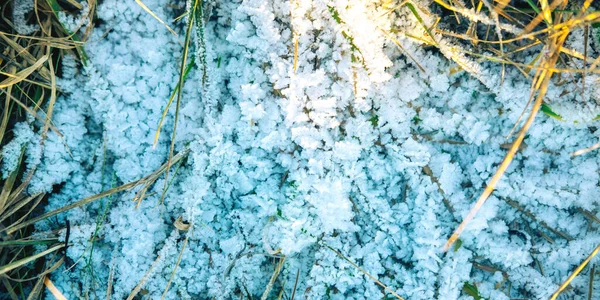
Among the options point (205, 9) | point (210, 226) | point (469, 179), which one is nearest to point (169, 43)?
point (205, 9)

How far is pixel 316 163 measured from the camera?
102 centimetres

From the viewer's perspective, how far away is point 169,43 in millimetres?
1080

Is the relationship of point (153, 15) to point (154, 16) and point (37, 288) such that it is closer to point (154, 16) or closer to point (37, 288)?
point (154, 16)

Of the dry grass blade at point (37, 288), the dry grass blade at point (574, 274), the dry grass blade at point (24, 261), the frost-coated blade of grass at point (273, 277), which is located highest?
the dry grass blade at point (574, 274)

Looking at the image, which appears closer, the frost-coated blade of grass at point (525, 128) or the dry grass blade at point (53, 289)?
the frost-coated blade of grass at point (525, 128)

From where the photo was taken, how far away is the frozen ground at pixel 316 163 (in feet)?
3.33

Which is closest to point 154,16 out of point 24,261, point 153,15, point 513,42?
point 153,15

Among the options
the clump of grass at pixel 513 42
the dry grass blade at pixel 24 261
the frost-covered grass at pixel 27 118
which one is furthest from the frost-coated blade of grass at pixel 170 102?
the clump of grass at pixel 513 42

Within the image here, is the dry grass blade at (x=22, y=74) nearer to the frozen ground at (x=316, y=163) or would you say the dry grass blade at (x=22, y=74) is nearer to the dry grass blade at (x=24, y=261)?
the frozen ground at (x=316, y=163)

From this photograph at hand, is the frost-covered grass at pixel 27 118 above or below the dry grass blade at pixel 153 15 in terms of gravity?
below

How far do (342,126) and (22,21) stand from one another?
776 mm

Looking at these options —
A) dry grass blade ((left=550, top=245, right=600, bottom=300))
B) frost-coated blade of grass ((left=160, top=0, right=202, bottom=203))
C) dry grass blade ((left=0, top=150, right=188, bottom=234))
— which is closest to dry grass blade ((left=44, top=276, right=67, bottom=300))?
dry grass blade ((left=0, top=150, right=188, bottom=234))

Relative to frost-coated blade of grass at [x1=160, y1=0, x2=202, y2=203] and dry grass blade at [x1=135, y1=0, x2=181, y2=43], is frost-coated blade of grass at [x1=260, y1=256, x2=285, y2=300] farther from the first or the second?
dry grass blade at [x1=135, y1=0, x2=181, y2=43]

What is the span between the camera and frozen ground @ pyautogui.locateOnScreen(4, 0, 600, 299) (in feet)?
3.33
